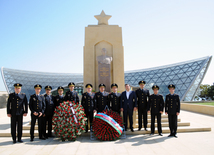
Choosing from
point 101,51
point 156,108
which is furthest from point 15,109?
point 101,51

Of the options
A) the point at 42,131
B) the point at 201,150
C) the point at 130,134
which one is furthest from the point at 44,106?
the point at 201,150

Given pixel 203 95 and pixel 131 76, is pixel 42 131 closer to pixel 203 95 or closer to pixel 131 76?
pixel 203 95

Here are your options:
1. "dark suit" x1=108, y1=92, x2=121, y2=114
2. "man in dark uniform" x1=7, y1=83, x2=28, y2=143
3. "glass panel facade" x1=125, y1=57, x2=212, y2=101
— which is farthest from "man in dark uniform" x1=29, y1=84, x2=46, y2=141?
"glass panel facade" x1=125, y1=57, x2=212, y2=101

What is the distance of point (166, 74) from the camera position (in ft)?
145

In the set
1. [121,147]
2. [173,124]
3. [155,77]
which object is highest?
[155,77]

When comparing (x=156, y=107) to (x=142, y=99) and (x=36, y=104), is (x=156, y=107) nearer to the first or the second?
(x=142, y=99)

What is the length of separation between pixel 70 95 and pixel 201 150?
15.5ft

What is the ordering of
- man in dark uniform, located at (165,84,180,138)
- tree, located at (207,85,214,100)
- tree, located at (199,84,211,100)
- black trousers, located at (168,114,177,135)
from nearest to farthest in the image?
black trousers, located at (168,114,177,135), man in dark uniform, located at (165,84,180,138), tree, located at (207,85,214,100), tree, located at (199,84,211,100)

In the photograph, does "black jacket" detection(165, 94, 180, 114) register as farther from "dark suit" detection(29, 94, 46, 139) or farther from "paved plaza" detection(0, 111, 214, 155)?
"dark suit" detection(29, 94, 46, 139)

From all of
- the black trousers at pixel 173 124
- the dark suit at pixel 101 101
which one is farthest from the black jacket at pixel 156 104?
the dark suit at pixel 101 101

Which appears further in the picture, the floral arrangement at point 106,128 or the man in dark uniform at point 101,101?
the man in dark uniform at point 101,101

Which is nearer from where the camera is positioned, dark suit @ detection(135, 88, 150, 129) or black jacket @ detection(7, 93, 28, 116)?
black jacket @ detection(7, 93, 28, 116)

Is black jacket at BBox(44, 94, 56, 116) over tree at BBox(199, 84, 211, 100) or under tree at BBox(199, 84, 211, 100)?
over

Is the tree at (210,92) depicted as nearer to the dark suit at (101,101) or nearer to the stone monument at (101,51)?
the stone monument at (101,51)
